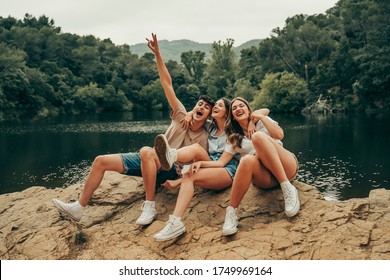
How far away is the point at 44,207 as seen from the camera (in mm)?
5336

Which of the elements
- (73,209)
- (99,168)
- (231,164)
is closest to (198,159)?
(231,164)

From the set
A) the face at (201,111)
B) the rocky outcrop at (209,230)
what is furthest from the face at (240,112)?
the rocky outcrop at (209,230)

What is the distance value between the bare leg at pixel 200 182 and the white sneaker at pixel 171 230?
0.24 feet

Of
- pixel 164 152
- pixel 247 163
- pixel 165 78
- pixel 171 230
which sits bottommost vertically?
pixel 171 230

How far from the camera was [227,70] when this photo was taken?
82688 millimetres

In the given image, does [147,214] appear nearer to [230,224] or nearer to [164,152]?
[164,152]

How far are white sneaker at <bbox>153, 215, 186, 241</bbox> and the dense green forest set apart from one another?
1515 inches

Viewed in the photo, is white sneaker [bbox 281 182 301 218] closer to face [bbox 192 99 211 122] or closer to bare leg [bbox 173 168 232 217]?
bare leg [bbox 173 168 232 217]

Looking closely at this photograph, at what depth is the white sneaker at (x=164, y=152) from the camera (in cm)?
389

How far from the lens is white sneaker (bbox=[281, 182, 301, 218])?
153 inches

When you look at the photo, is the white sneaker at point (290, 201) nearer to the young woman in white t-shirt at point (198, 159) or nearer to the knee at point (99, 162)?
the young woman in white t-shirt at point (198, 159)

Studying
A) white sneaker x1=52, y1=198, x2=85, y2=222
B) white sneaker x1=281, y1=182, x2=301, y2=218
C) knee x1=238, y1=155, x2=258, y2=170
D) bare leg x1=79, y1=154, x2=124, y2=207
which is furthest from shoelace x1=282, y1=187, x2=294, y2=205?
white sneaker x1=52, y1=198, x2=85, y2=222

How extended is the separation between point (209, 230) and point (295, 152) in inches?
657

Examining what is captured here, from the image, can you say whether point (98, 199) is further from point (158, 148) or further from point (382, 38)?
point (382, 38)
